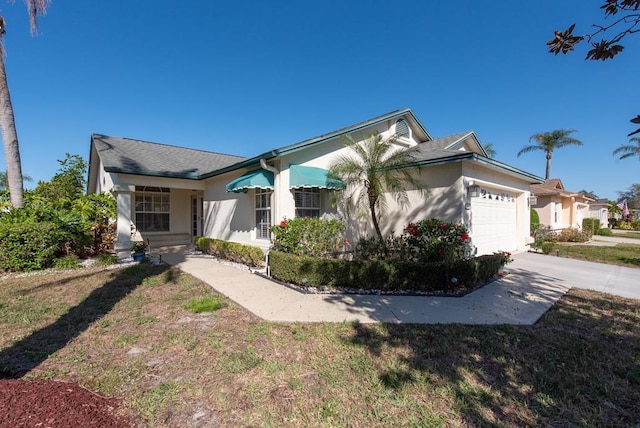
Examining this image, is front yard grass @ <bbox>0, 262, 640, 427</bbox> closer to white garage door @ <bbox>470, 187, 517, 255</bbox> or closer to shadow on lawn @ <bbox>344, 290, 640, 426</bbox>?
shadow on lawn @ <bbox>344, 290, 640, 426</bbox>

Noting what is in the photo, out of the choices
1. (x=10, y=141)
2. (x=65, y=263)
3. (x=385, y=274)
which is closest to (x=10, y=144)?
(x=10, y=141)

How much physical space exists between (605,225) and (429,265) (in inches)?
1832

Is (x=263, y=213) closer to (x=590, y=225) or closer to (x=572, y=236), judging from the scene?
(x=572, y=236)

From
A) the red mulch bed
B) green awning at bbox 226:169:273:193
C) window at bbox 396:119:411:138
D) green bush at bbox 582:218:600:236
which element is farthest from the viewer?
green bush at bbox 582:218:600:236

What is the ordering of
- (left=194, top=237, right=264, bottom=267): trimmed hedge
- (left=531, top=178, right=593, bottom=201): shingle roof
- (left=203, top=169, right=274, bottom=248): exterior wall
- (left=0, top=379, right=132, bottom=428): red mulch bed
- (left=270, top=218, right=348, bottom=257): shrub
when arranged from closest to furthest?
1. (left=0, top=379, right=132, bottom=428): red mulch bed
2. (left=270, top=218, right=348, bottom=257): shrub
3. (left=194, top=237, right=264, bottom=267): trimmed hedge
4. (left=203, top=169, right=274, bottom=248): exterior wall
5. (left=531, top=178, right=593, bottom=201): shingle roof

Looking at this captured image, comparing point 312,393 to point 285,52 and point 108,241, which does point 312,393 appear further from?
point 285,52

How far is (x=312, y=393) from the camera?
11.2ft

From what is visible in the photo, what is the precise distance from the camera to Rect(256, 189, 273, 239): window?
11.1m

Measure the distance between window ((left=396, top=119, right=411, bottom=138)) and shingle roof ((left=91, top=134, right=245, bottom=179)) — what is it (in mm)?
10265

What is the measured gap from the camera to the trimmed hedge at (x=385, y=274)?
7555mm

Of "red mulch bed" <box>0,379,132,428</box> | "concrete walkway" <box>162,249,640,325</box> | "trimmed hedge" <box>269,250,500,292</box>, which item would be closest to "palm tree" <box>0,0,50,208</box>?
"concrete walkway" <box>162,249,640,325</box>

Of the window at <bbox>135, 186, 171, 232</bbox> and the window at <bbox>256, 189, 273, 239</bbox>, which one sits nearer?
the window at <bbox>256, 189, 273, 239</bbox>

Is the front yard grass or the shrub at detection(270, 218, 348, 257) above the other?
the shrub at detection(270, 218, 348, 257)

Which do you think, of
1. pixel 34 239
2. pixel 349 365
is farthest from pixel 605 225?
pixel 34 239
